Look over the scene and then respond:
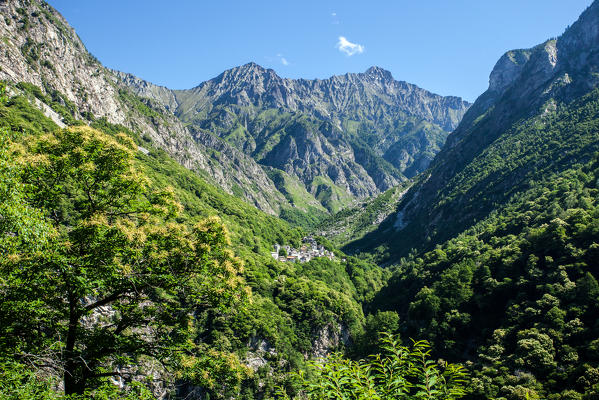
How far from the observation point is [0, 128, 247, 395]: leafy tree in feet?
31.2

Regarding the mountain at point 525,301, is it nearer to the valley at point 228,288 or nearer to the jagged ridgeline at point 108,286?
the valley at point 228,288

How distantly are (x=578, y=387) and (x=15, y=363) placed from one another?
5765cm

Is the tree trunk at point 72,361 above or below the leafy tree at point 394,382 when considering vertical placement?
above

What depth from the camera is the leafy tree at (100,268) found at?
9508mm

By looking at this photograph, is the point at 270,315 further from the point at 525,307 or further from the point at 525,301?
the point at 525,301

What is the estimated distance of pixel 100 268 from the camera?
33.6 ft

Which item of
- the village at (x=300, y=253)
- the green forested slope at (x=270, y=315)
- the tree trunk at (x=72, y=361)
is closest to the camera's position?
the tree trunk at (x=72, y=361)

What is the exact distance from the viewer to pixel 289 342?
77.9 m

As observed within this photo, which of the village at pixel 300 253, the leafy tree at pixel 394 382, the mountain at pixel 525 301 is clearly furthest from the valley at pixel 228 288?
the village at pixel 300 253

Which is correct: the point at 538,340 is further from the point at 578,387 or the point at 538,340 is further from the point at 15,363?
the point at 15,363

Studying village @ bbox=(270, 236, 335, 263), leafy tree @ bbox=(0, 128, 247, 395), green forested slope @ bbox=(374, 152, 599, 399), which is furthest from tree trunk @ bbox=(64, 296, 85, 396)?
village @ bbox=(270, 236, 335, 263)

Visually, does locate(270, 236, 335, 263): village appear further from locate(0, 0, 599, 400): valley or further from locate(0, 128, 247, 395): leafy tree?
locate(0, 128, 247, 395): leafy tree

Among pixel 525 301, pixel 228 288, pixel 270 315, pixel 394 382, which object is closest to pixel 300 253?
pixel 270 315

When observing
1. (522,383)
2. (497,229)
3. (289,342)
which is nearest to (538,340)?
(522,383)
